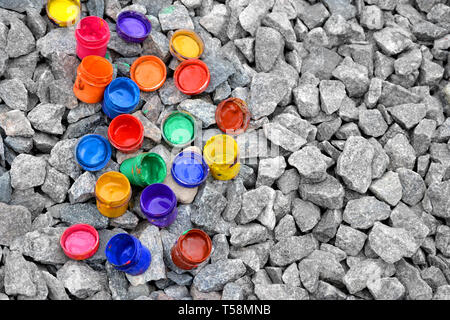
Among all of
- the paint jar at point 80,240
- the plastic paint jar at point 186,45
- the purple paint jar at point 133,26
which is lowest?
the paint jar at point 80,240

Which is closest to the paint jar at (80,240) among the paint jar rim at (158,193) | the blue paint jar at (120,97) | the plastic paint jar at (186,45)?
the paint jar rim at (158,193)

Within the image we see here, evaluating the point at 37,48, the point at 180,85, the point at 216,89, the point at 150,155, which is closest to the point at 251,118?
the point at 216,89

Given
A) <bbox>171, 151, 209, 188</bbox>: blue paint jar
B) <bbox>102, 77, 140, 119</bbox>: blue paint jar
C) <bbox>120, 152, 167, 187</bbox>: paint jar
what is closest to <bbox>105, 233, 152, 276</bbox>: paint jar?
<bbox>120, 152, 167, 187</bbox>: paint jar

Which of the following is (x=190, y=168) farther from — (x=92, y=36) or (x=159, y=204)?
(x=92, y=36)

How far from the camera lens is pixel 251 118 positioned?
11.9ft

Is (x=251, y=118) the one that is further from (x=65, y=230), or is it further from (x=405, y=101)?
(x=65, y=230)

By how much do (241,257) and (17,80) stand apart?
192 centimetres

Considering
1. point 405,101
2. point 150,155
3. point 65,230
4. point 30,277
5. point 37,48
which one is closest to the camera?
point 30,277

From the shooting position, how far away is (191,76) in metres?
3.60

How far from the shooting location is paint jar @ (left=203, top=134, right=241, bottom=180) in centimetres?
329

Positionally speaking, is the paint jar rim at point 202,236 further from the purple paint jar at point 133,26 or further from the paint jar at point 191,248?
the purple paint jar at point 133,26

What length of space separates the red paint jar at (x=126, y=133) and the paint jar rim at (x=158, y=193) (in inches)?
12.6

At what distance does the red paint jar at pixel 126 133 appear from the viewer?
326 centimetres

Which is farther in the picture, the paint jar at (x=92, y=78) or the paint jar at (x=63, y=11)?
the paint jar at (x=63, y=11)
